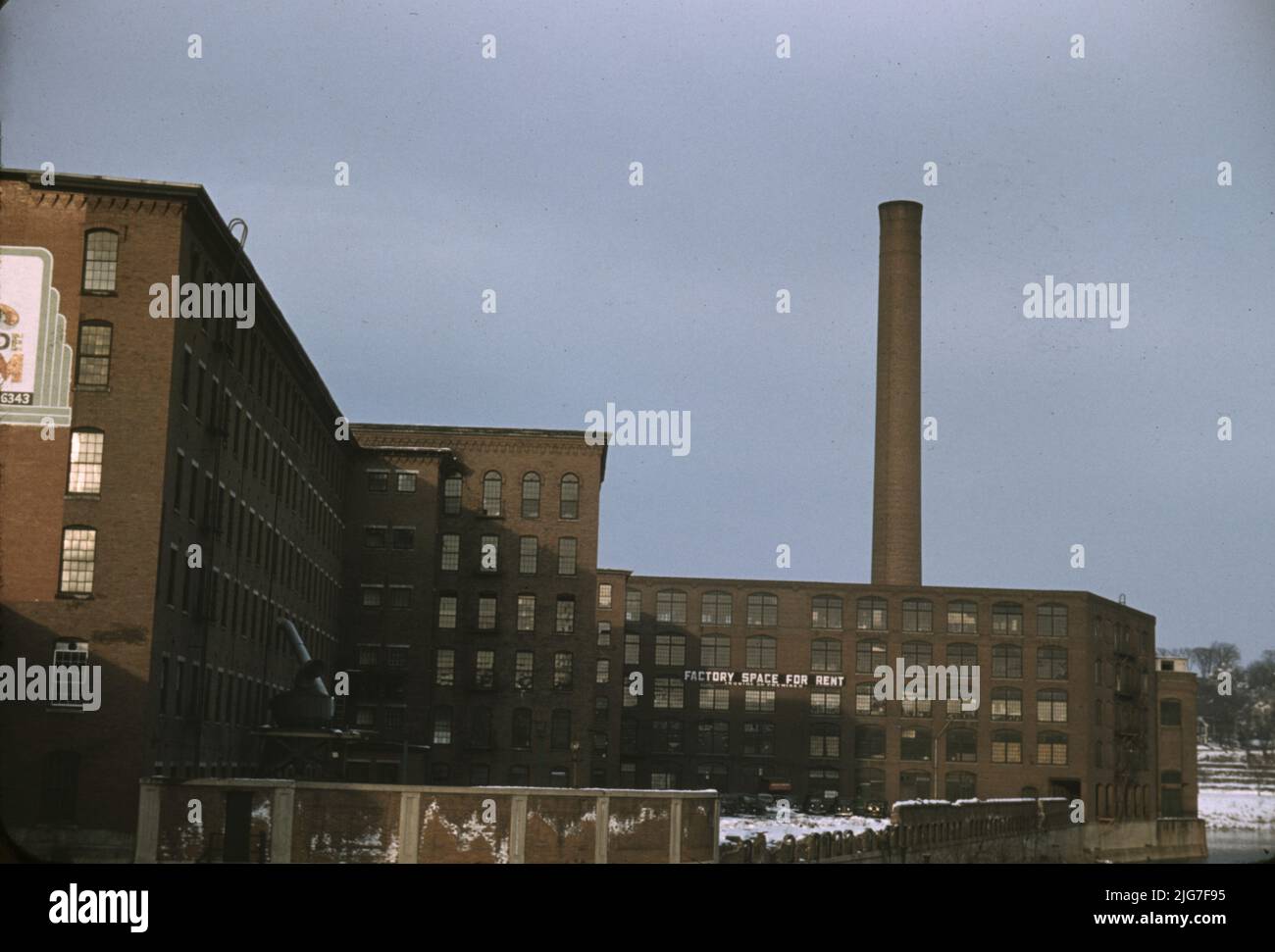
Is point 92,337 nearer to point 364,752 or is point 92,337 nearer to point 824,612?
point 364,752

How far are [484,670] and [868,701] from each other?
31.3m

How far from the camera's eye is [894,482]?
294ft

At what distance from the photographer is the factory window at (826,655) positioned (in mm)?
99875

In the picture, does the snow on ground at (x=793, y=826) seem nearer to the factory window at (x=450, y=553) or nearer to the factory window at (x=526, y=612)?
the factory window at (x=526, y=612)

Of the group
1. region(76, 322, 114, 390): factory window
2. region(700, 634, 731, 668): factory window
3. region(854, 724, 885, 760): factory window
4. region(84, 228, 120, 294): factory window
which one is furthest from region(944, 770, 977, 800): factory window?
region(84, 228, 120, 294): factory window

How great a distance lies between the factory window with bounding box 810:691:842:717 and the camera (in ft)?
322

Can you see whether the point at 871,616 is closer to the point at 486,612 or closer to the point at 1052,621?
the point at 1052,621

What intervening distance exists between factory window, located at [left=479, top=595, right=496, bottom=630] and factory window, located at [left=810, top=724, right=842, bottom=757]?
2867cm

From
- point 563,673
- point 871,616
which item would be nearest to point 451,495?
point 563,673

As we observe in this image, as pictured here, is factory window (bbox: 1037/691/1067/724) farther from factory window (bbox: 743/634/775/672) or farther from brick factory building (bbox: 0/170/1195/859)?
factory window (bbox: 743/634/775/672)

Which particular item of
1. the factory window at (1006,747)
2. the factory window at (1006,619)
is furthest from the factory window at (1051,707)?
the factory window at (1006,619)
